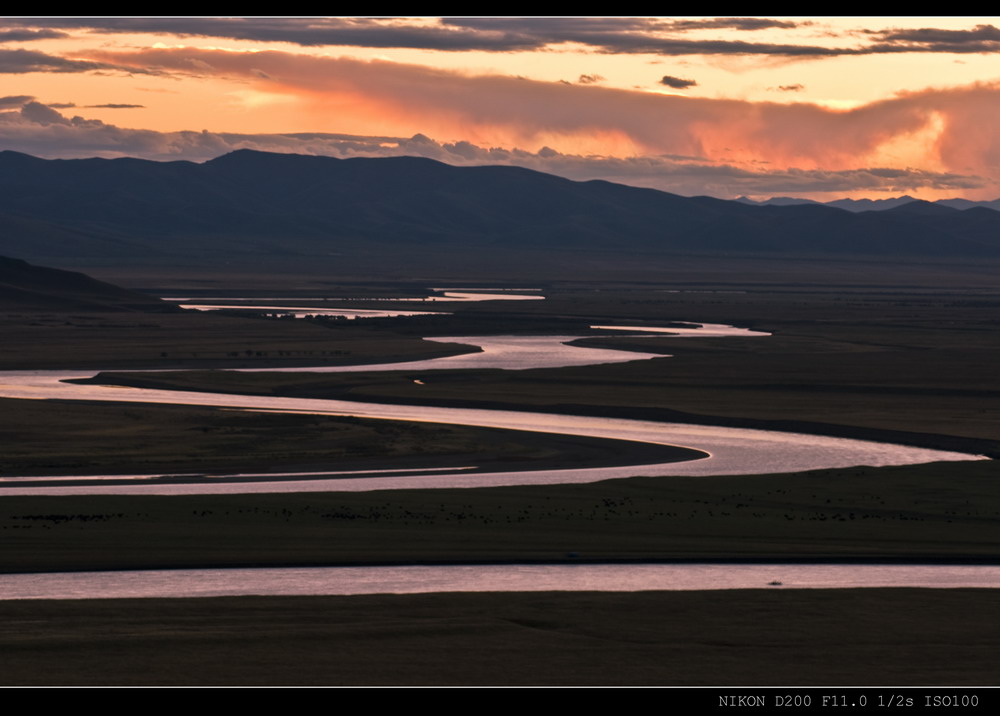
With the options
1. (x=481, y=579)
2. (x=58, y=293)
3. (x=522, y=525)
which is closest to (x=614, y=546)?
(x=522, y=525)

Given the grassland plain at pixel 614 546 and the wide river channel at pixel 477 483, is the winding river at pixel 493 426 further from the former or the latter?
the grassland plain at pixel 614 546

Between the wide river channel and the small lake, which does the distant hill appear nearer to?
the wide river channel

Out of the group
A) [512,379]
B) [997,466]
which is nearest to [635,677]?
[997,466]

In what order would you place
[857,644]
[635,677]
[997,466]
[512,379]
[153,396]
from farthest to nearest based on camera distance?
[512,379]
[153,396]
[997,466]
[857,644]
[635,677]

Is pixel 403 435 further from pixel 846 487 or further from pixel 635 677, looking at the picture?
pixel 635 677

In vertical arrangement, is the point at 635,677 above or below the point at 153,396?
above

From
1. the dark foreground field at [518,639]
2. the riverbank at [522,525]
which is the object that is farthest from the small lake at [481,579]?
the dark foreground field at [518,639]

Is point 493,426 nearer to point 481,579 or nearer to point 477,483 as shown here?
point 477,483
